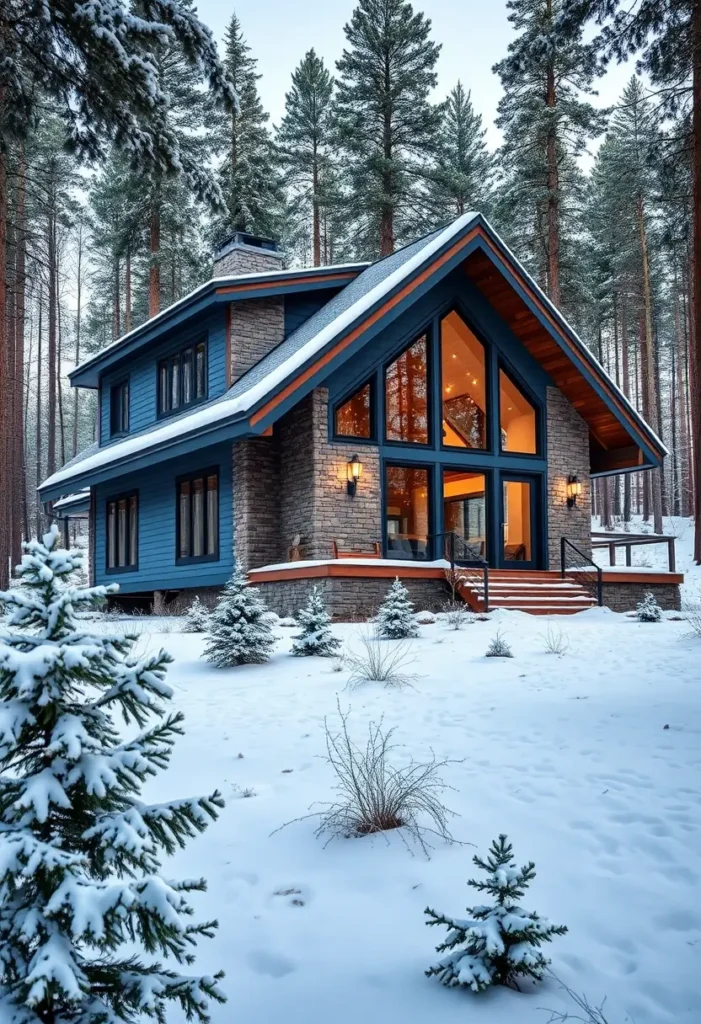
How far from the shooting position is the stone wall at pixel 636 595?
15789 millimetres

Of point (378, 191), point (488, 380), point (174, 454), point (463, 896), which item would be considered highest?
point (378, 191)

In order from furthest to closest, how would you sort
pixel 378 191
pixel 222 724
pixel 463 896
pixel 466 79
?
pixel 466 79, pixel 378 191, pixel 222 724, pixel 463 896

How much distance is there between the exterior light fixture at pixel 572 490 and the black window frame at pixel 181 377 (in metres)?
7.60

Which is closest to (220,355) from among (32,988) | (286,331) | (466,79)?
(286,331)

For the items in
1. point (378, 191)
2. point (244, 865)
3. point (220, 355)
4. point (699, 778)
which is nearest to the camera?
point (244, 865)

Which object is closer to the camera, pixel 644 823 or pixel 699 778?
pixel 644 823

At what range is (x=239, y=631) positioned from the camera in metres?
8.36

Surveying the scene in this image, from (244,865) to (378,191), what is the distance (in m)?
26.1

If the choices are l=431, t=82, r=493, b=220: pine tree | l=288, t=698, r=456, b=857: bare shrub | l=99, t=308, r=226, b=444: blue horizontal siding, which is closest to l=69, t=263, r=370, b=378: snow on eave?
l=99, t=308, r=226, b=444: blue horizontal siding

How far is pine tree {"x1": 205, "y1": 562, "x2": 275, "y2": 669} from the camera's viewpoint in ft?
27.2

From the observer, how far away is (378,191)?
26891mm

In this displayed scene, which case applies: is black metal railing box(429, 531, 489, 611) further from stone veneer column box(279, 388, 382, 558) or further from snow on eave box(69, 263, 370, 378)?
snow on eave box(69, 263, 370, 378)

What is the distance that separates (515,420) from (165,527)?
25.1 ft

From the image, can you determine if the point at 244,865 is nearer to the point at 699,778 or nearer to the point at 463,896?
the point at 463,896
